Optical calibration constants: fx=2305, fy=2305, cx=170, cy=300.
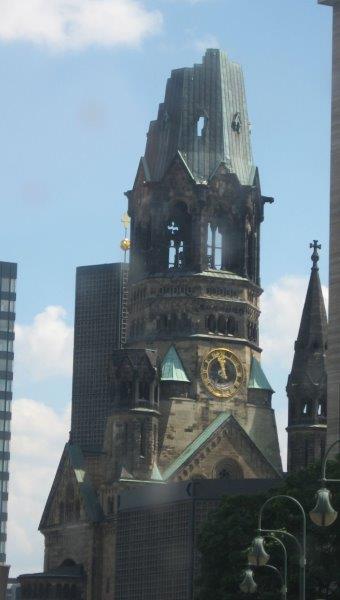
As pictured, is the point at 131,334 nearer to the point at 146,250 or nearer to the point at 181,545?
the point at 146,250

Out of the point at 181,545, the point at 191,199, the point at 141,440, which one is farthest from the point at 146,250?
the point at 181,545

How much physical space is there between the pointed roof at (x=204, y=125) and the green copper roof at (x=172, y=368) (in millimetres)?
11758

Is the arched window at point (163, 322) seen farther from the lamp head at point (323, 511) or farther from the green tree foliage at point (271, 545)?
the lamp head at point (323, 511)

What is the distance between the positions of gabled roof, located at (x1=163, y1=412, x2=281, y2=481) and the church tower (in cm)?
35

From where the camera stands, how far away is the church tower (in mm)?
148500

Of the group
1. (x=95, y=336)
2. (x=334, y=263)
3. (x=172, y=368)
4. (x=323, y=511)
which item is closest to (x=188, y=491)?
(x=172, y=368)

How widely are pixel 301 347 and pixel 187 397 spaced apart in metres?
8.11

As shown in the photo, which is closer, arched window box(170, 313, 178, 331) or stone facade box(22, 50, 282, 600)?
stone facade box(22, 50, 282, 600)

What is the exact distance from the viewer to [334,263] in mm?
111188

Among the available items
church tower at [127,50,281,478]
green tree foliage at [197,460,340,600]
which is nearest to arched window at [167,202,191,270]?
church tower at [127,50,281,478]

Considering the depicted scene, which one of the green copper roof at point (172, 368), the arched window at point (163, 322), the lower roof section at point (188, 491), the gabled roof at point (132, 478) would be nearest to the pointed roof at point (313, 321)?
the green copper roof at point (172, 368)

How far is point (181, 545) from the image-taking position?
134 metres

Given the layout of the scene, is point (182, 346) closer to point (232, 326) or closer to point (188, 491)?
point (232, 326)

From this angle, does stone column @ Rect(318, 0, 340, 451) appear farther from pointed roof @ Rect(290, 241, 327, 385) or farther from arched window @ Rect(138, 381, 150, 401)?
pointed roof @ Rect(290, 241, 327, 385)
